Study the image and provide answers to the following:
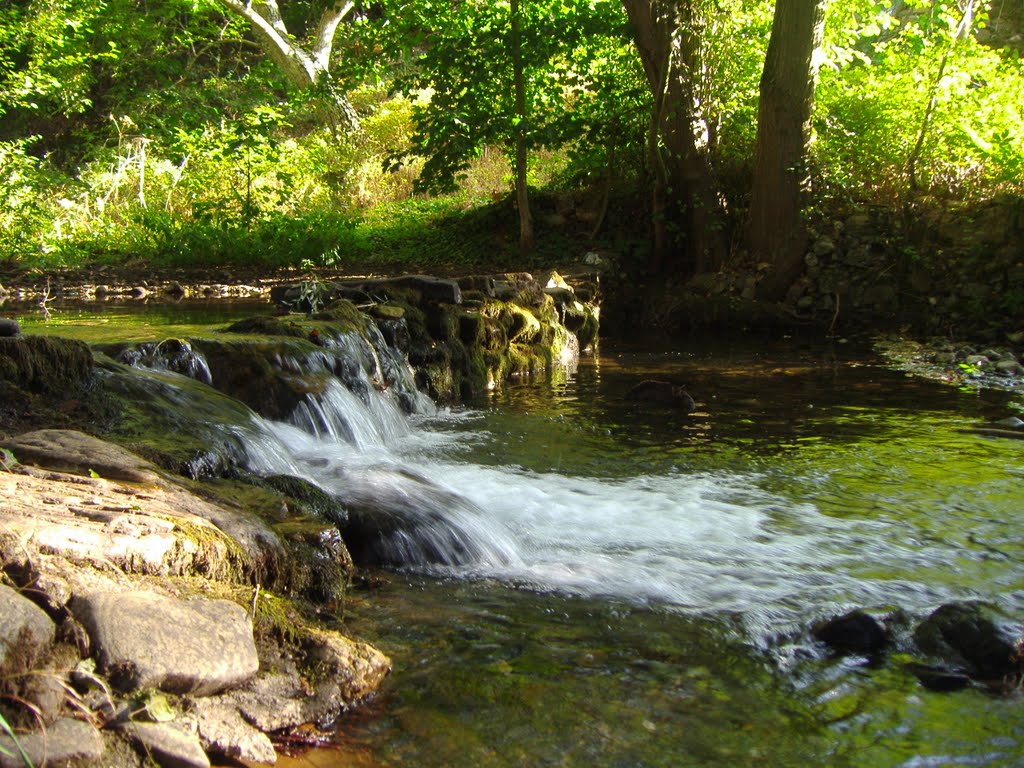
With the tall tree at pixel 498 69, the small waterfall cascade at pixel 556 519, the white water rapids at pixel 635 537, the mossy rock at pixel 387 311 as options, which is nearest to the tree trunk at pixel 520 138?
the tall tree at pixel 498 69

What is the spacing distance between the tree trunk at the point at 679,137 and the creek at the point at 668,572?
5847mm

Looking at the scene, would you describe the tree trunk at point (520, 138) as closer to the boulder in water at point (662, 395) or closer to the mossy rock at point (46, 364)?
the boulder in water at point (662, 395)

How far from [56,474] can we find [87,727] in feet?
4.57

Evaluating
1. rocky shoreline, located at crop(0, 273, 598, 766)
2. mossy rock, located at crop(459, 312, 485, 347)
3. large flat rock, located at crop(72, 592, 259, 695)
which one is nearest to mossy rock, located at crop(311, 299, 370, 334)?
mossy rock, located at crop(459, 312, 485, 347)

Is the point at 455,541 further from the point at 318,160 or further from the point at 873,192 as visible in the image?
the point at 318,160

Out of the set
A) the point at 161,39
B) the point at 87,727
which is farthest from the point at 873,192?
the point at 161,39

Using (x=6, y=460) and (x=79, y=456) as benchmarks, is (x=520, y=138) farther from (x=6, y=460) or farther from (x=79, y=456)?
(x=6, y=460)

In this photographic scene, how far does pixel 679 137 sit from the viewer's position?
13.2 metres

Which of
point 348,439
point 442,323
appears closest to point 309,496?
point 348,439

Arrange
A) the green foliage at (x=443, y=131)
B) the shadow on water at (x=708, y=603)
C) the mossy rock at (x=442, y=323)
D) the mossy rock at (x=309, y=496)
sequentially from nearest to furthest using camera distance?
the shadow on water at (x=708, y=603), the mossy rock at (x=309, y=496), the mossy rock at (x=442, y=323), the green foliage at (x=443, y=131)

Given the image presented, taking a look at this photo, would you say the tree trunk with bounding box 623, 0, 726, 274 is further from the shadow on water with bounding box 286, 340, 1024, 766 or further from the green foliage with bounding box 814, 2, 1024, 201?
the shadow on water with bounding box 286, 340, 1024, 766

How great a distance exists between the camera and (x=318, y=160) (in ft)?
69.7

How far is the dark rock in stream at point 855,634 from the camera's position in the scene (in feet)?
10.5

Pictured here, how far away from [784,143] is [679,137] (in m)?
1.71
